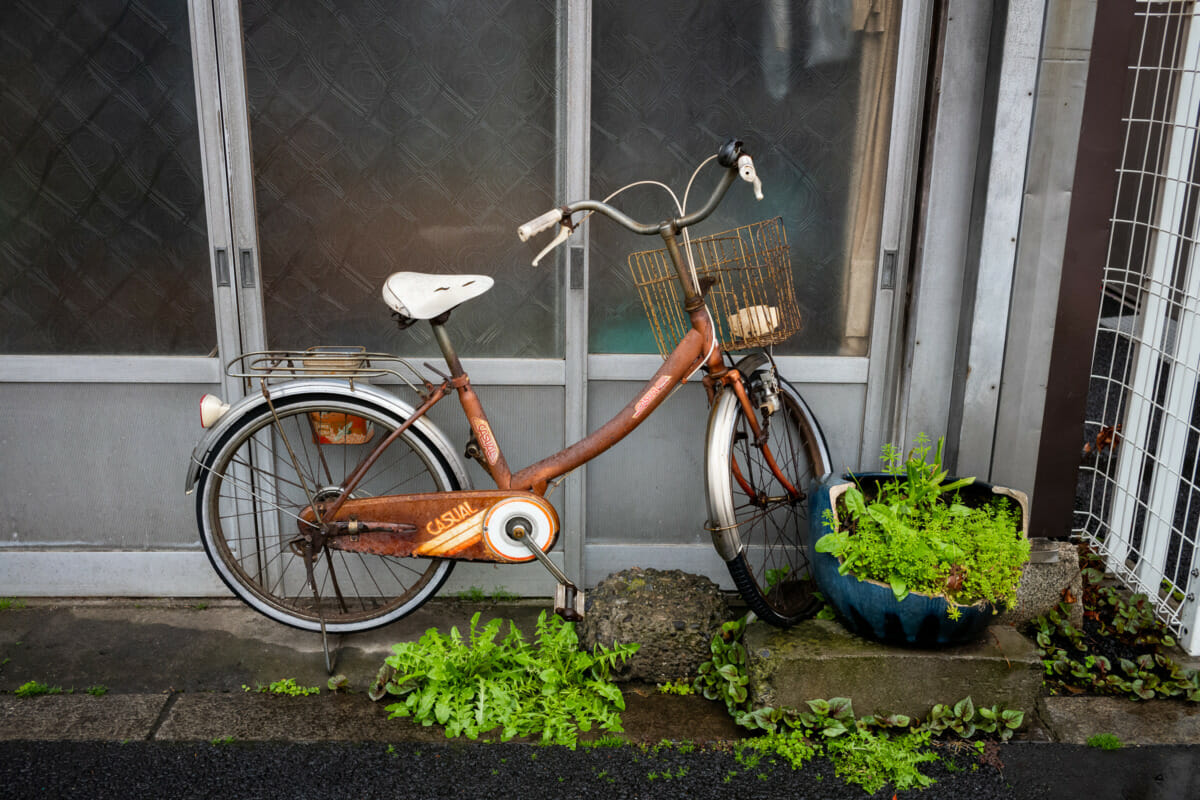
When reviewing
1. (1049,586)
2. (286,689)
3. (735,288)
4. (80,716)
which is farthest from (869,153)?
(80,716)

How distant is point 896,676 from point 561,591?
53.3 inches

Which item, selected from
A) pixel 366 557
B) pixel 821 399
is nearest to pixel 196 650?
pixel 366 557

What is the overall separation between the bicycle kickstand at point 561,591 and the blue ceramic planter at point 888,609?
0.99m

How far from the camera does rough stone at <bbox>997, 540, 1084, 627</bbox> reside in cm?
425

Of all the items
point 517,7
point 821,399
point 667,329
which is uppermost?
point 517,7

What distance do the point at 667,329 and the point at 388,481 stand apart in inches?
57.4

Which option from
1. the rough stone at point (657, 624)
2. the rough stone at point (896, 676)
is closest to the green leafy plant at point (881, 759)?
the rough stone at point (896, 676)

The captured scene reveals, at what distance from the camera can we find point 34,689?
383cm

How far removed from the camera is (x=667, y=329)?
4.32m

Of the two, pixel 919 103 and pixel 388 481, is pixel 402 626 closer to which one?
pixel 388 481

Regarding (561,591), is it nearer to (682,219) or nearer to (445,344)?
(445,344)

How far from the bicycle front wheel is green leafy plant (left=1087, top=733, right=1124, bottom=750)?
1128 millimetres

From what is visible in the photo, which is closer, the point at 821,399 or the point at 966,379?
the point at 966,379

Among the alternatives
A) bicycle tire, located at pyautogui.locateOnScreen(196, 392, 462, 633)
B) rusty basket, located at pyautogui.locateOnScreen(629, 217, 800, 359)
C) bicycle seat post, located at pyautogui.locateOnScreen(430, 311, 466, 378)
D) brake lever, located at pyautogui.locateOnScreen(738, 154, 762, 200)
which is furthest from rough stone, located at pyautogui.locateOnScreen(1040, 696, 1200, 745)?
bicycle seat post, located at pyautogui.locateOnScreen(430, 311, 466, 378)
